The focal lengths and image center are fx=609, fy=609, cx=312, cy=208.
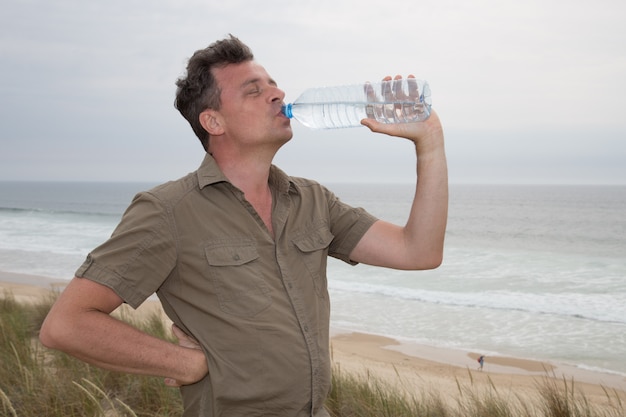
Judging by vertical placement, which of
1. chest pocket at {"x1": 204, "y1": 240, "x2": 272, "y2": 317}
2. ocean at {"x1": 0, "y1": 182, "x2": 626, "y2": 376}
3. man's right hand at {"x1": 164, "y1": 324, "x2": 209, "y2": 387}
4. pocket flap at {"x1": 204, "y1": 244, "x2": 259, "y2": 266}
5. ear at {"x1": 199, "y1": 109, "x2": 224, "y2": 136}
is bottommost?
ocean at {"x1": 0, "y1": 182, "x2": 626, "y2": 376}

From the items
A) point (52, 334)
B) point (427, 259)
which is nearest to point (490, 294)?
point (427, 259)

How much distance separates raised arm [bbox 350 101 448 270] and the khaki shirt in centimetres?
44

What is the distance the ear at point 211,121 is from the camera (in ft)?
8.23

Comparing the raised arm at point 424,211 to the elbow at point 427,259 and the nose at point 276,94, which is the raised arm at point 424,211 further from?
the nose at point 276,94

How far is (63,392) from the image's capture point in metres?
4.35

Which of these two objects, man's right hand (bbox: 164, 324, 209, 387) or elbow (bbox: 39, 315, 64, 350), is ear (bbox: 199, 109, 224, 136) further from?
elbow (bbox: 39, 315, 64, 350)

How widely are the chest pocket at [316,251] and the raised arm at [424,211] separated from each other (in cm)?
25

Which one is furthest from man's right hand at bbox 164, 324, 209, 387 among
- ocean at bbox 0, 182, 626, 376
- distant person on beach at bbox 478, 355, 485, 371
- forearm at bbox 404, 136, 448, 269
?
ocean at bbox 0, 182, 626, 376

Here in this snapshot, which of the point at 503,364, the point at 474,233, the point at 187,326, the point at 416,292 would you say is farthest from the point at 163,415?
the point at 474,233

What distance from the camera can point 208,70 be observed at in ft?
8.37

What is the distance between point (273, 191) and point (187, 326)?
67cm

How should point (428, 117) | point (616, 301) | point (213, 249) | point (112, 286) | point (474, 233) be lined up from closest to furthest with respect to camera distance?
point (112, 286)
point (213, 249)
point (428, 117)
point (616, 301)
point (474, 233)

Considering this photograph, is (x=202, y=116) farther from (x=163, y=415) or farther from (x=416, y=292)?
(x=416, y=292)

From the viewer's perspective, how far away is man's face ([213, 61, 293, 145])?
8.00ft
